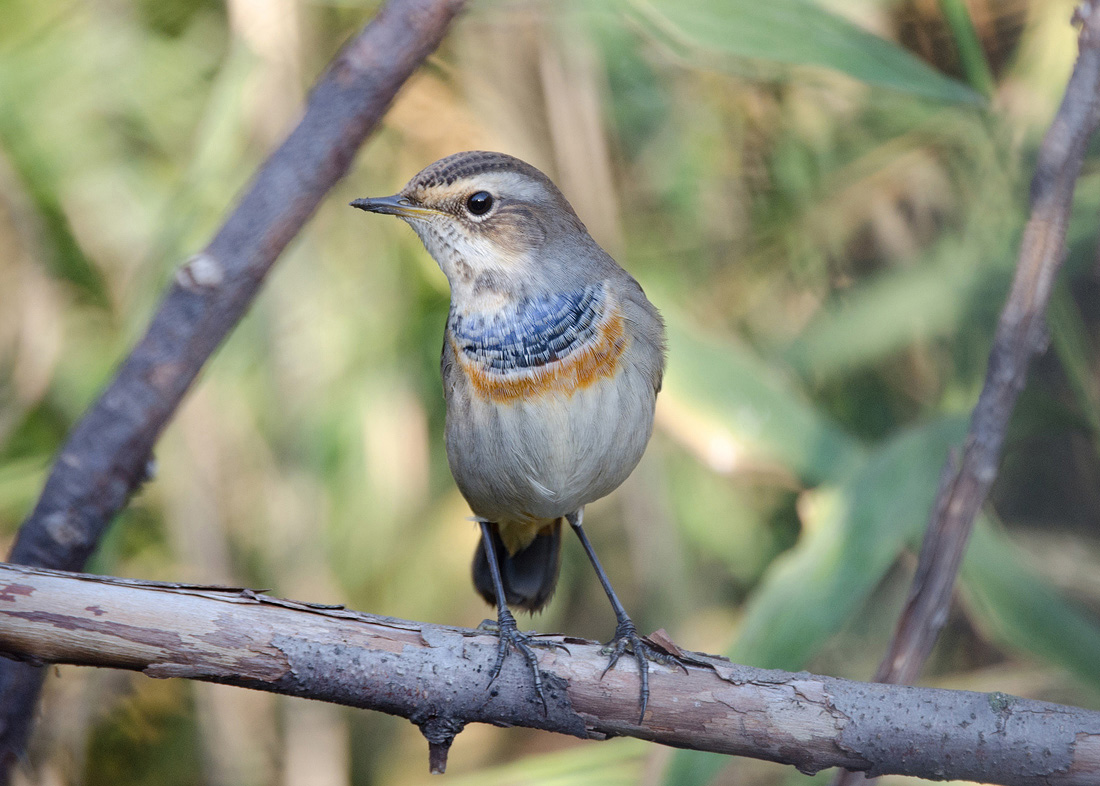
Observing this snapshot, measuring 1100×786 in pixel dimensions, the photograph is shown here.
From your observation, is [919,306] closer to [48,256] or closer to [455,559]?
[455,559]

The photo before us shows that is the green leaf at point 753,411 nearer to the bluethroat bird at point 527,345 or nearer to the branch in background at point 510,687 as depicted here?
the bluethroat bird at point 527,345

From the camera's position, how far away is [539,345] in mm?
2143

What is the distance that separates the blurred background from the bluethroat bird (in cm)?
96

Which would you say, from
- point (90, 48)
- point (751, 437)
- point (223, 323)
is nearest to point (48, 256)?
point (90, 48)

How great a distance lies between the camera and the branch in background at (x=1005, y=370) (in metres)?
2.04

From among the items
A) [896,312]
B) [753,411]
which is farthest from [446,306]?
[896,312]

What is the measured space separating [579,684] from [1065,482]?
3.02 m

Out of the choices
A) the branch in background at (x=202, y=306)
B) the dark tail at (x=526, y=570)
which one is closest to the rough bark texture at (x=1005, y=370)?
the dark tail at (x=526, y=570)

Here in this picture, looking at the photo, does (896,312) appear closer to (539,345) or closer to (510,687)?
(539,345)

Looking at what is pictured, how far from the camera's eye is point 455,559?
3.75 metres

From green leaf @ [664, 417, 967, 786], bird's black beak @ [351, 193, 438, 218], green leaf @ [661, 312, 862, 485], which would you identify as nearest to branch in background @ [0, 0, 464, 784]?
bird's black beak @ [351, 193, 438, 218]

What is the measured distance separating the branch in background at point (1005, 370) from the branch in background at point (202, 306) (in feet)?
4.72

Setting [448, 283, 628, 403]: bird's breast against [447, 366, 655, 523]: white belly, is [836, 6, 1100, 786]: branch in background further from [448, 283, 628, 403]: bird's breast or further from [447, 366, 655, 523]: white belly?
[448, 283, 628, 403]: bird's breast

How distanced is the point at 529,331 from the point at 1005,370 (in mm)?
1054
